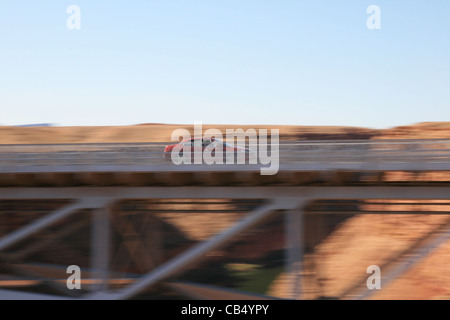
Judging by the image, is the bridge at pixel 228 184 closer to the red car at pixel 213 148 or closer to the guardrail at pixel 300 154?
the guardrail at pixel 300 154

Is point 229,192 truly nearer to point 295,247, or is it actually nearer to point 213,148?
point 213,148

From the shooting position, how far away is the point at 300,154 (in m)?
12.5

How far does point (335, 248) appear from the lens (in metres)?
26.4

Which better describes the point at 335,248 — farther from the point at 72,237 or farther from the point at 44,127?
the point at 44,127

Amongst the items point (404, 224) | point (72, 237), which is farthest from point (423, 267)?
point (72, 237)

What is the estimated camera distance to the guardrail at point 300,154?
12031mm

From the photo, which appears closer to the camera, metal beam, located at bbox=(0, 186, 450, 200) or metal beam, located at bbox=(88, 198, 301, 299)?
metal beam, located at bbox=(0, 186, 450, 200)

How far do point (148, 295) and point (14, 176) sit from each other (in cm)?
844

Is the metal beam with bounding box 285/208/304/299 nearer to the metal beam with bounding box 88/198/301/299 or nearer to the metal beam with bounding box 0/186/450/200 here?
the metal beam with bounding box 88/198/301/299

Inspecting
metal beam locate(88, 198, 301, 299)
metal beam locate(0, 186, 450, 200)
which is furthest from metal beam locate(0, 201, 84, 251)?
metal beam locate(88, 198, 301, 299)

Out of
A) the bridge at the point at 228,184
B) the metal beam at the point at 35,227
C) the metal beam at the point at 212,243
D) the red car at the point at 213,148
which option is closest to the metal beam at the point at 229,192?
the bridge at the point at 228,184

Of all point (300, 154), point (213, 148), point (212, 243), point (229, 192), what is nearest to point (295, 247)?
point (212, 243)

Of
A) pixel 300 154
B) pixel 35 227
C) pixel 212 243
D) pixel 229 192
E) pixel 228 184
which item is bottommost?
pixel 212 243

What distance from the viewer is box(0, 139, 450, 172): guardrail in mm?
12031
